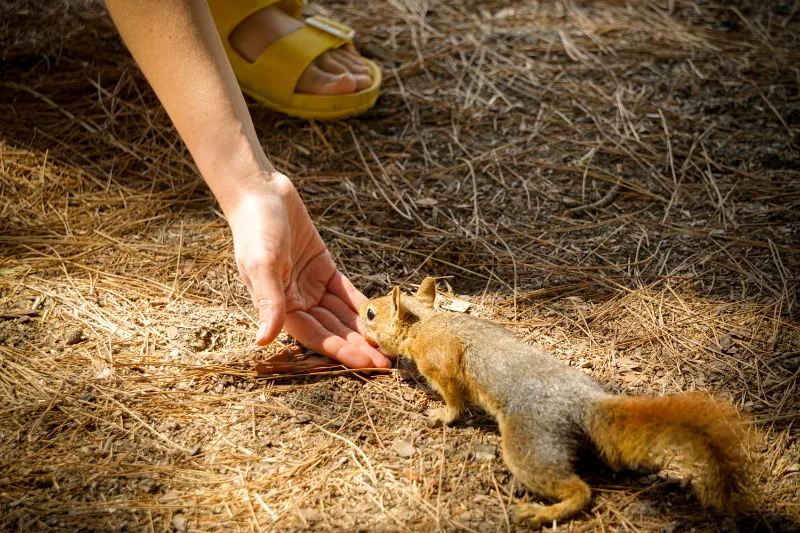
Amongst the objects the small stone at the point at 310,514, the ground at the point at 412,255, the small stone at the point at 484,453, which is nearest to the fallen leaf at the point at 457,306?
the ground at the point at 412,255

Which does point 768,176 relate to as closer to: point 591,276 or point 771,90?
point 771,90

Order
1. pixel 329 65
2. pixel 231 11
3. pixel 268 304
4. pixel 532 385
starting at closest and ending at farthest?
1. pixel 532 385
2. pixel 268 304
3. pixel 231 11
4. pixel 329 65

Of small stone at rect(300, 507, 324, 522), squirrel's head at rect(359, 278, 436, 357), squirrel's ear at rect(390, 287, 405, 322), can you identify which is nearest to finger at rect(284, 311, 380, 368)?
squirrel's head at rect(359, 278, 436, 357)

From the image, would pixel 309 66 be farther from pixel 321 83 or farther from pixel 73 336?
pixel 73 336

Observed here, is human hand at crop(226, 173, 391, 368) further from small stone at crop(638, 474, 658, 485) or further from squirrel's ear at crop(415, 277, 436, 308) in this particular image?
small stone at crop(638, 474, 658, 485)

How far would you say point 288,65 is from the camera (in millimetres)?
3859

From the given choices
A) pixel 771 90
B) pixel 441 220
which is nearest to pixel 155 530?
pixel 441 220

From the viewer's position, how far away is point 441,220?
348cm

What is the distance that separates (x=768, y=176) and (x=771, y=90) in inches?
38.0

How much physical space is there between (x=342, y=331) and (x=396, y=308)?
12.3 inches

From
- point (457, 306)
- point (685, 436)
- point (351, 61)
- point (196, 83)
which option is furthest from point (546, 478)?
point (351, 61)

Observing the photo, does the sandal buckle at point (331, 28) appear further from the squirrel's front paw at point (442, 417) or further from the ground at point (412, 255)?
the squirrel's front paw at point (442, 417)

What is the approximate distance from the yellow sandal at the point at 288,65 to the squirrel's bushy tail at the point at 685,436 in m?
2.60

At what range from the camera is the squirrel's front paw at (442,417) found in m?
2.42
